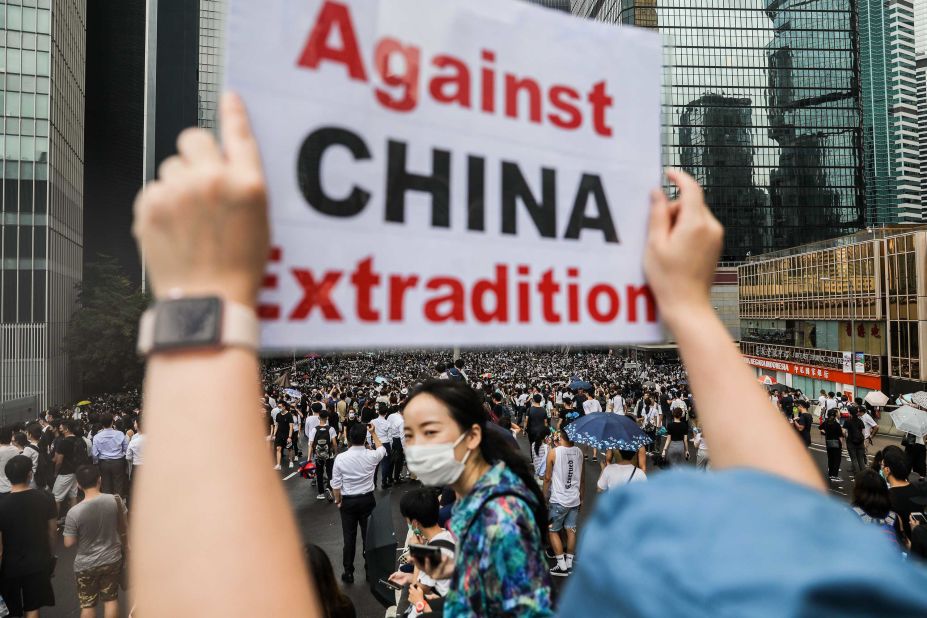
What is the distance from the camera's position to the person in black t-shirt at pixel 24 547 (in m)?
4.59

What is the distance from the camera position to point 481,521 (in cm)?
170

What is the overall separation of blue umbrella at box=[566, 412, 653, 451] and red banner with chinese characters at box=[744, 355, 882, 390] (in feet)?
72.0

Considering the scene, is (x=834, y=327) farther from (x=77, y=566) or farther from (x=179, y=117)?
(x=179, y=117)

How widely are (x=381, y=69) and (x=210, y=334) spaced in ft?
2.70

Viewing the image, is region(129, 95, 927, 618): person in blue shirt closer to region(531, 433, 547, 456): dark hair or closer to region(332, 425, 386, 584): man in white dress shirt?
region(332, 425, 386, 584): man in white dress shirt

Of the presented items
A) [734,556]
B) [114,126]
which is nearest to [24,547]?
[734,556]

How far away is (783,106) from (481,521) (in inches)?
3053

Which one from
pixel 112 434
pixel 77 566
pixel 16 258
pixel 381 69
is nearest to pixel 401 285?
pixel 381 69

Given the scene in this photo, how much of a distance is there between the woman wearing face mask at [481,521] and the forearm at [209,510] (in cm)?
113

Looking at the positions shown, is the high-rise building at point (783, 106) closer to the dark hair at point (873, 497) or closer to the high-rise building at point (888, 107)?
the dark hair at point (873, 497)

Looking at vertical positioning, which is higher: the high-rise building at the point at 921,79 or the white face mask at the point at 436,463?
the high-rise building at the point at 921,79

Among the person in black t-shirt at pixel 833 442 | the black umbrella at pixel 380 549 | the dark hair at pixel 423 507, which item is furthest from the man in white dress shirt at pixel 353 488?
the person in black t-shirt at pixel 833 442

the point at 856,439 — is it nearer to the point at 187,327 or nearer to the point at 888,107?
the point at 187,327

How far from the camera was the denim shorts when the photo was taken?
6.64 m
